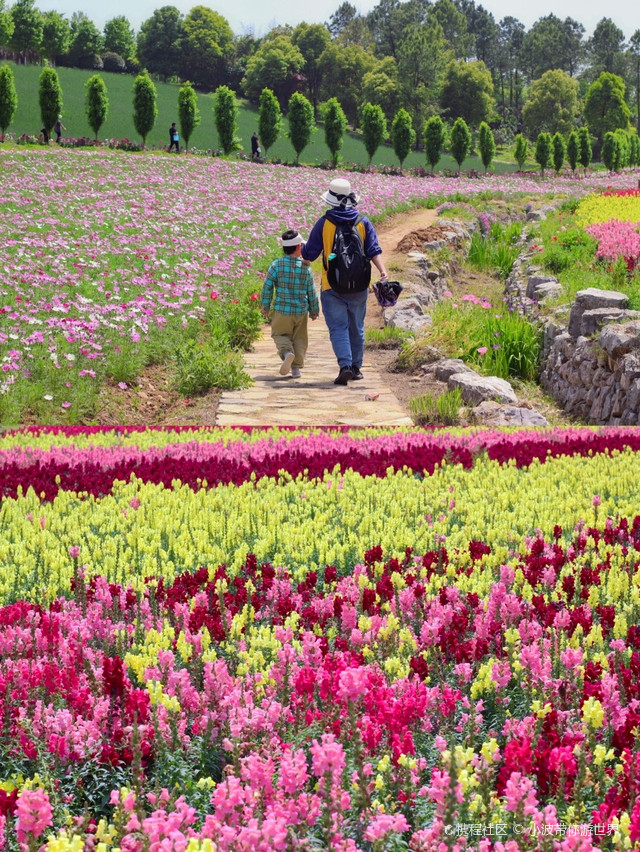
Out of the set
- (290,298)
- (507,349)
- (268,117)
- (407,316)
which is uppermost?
(268,117)

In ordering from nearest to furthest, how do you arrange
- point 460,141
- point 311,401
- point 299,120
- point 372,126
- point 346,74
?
point 311,401 < point 299,120 < point 372,126 < point 460,141 < point 346,74

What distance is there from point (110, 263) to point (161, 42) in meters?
111

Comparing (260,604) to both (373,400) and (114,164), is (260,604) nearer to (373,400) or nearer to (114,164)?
(373,400)

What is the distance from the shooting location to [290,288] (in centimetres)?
1120

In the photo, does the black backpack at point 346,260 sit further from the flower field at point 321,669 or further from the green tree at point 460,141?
the green tree at point 460,141

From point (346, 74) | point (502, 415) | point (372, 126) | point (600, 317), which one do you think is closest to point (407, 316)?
point (600, 317)

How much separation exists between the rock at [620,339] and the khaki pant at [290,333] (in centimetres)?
393

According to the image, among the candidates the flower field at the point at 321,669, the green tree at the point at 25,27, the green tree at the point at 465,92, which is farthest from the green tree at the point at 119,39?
the flower field at the point at 321,669

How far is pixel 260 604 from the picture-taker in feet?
13.2

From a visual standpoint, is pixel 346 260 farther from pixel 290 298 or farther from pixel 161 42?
pixel 161 42

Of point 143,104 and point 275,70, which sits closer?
point 143,104

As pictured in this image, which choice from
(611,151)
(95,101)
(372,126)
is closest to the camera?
(95,101)

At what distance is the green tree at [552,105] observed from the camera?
10169 centimetres

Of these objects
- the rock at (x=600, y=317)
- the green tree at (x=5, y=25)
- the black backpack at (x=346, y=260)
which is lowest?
the rock at (x=600, y=317)
